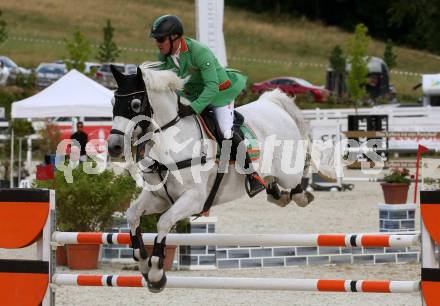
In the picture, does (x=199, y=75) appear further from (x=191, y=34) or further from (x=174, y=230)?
(x=191, y=34)

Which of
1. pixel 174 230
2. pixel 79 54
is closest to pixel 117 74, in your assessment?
pixel 174 230

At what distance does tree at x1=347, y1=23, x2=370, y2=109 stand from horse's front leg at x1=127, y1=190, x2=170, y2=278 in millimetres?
30936

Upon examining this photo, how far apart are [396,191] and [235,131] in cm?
879

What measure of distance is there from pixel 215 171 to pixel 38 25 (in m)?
52.4

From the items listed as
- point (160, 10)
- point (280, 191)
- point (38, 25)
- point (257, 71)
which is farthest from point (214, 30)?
point (160, 10)

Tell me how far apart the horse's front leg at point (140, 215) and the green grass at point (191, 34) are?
40.0m

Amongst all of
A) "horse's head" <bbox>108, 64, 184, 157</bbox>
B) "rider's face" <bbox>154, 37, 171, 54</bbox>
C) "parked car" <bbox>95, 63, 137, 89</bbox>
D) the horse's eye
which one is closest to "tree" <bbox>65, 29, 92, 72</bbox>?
"parked car" <bbox>95, 63, 137, 89</bbox>

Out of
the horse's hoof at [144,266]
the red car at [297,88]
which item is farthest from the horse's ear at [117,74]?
the red car at [297,88]

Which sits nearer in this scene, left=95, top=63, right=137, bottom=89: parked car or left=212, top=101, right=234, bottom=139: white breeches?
left=212, top=101, right=234, bottom=139: white breeches

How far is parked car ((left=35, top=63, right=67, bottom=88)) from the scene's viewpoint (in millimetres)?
36312

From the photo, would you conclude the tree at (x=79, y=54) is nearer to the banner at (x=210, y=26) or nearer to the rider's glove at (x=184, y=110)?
the banner at (x=210, y=26)

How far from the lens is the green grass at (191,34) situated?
5028cm

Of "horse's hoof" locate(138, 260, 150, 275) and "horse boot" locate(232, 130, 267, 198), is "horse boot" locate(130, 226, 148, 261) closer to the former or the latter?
"horse's hoof" locate(138, 260, 150, 275)

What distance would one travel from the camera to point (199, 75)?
676cm
